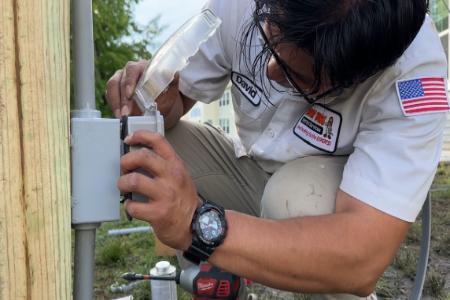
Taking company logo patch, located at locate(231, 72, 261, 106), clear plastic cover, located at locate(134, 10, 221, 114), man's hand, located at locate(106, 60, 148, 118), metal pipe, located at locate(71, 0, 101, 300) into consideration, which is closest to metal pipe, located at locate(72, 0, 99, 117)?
metal pipe, located at locate(71, 0, 101, 300)

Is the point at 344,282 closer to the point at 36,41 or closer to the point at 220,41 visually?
the point at 36,41

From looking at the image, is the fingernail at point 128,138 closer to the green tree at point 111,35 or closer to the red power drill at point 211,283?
the red power drill at point 211,283

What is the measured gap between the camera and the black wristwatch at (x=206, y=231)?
0.82 meters

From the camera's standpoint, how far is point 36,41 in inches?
24.5

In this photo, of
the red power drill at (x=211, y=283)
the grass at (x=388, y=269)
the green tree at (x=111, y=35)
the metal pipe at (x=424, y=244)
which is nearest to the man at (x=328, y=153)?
the red power drill at (x=211, y=283)

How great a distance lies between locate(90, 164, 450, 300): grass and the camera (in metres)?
2.03

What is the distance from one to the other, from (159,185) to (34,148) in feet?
0.63

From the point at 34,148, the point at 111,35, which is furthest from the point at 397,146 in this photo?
the point at 111,35

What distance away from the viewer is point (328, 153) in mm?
1288

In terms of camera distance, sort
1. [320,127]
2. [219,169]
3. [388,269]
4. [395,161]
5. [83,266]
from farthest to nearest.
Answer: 1. [388,269]
2. [219,169]
3. [320,127]
4. [395,161]
5. [83,266]

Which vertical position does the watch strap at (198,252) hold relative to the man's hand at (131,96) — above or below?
below

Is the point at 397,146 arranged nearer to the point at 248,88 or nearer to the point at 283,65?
the point at 283,65

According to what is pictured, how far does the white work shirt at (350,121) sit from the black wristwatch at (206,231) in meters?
0.34

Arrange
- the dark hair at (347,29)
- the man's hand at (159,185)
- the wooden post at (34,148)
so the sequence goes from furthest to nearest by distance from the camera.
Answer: the dark hair at (347,29) → the man's hand at (159,185) → the wooden post at (34,148)
